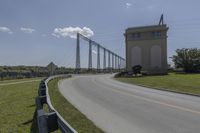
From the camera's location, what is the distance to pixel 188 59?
71250 mm

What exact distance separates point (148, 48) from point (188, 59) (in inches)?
464

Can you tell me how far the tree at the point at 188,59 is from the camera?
231ft

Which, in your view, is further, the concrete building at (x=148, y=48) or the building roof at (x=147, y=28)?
the building roof at (x=147, y=28)

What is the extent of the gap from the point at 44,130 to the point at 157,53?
2381 inches

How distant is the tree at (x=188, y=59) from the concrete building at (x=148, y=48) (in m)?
9.86

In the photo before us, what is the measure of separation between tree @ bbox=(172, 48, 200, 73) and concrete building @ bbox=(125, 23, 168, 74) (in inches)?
388

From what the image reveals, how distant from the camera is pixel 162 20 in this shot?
79.2 meters

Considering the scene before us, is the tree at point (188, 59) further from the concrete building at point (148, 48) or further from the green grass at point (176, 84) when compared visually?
the green grass at point (176, 84)

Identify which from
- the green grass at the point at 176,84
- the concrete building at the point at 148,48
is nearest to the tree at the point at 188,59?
the concrete building at the point at 148,48

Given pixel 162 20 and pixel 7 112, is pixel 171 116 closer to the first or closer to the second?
pixel 7 112

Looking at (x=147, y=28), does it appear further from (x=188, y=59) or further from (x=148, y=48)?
(x=188, y=59)

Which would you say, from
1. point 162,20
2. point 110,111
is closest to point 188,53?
point 162,20

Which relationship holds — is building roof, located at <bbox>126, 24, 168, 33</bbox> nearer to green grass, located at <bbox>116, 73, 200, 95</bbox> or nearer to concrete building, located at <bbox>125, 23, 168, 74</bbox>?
concrete building, located at <bbox>125, 23, 168, 74</bbox>

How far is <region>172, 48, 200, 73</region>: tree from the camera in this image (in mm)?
70438
